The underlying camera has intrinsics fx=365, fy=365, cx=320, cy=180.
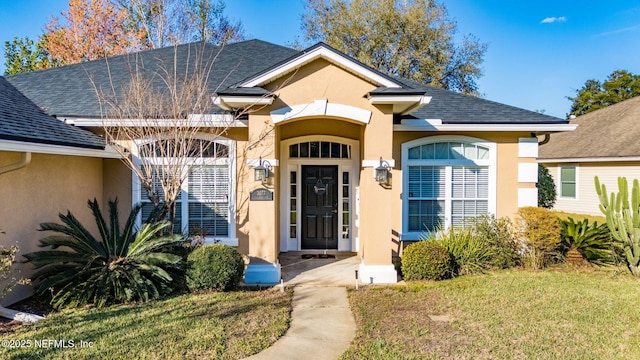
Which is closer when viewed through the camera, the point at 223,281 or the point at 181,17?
the point at 223,281

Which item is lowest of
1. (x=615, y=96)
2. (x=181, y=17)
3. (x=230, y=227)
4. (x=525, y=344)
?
(x=525, y=344)

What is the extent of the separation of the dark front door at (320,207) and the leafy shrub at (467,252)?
3078 mm

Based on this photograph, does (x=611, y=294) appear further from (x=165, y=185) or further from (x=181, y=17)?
(x=181, y=17)

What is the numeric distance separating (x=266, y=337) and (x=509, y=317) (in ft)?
12.0

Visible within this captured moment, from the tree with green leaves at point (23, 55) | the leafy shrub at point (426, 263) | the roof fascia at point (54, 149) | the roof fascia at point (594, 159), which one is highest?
the tree with green leaves at point (23, 55)

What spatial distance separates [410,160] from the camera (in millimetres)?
9180

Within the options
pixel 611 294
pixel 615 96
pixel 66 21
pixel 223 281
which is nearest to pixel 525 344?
pixel 611 294

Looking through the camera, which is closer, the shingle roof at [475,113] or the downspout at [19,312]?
the downspout at [19,312]

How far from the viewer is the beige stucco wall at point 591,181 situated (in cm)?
1606

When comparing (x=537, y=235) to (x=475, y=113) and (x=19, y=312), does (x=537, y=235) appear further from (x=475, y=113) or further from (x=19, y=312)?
(x=19, y=312)

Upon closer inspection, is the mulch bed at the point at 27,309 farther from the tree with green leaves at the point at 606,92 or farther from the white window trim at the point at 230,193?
the tree with green leaves at the point at 606,92

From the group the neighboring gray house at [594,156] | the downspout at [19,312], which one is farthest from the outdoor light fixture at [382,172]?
the neighboring gray house at [594,156]

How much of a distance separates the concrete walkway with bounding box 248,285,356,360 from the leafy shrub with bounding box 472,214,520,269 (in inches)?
142

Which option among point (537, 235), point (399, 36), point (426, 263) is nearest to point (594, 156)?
point (537, 235)
